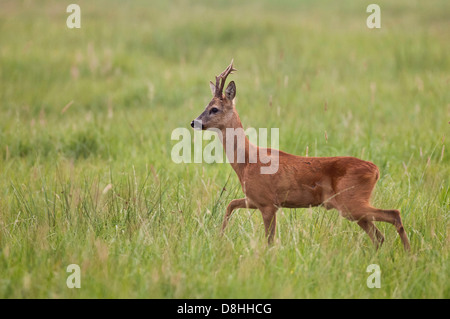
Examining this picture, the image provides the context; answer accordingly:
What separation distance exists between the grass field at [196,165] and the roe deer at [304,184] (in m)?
0.21

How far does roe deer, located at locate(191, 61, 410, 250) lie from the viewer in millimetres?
4484

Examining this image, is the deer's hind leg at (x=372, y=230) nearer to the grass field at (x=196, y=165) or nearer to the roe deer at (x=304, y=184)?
the roe deer at (x=304, y=184)

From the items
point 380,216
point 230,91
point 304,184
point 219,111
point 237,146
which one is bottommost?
point 380,216

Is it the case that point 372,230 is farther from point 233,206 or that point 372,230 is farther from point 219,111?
point 219,111

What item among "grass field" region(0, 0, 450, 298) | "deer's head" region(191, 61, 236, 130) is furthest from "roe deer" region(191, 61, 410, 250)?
"grass field" region(0, 0, 450, 298)

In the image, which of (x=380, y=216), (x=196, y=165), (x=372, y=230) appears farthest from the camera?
(x=196, y=165)

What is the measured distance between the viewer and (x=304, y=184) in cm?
459

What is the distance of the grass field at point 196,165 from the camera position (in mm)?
4180

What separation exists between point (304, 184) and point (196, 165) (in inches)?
97.1

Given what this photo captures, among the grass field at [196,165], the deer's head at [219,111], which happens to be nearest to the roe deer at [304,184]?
the deer's head at [219,111]

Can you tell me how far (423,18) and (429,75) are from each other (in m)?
6.83

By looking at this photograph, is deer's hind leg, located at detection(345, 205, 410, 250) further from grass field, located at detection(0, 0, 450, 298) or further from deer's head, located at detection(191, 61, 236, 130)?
deer's head, located at detection(191, 61, 236, 130)

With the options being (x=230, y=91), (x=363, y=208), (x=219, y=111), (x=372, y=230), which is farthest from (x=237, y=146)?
(x=372, y=230)

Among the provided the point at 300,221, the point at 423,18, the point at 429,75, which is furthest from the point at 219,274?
the point at 423,18
